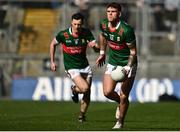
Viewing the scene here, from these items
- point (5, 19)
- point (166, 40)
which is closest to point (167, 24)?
point (166, 40)

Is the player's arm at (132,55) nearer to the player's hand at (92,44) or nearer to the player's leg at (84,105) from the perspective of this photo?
the player's hand at (92,44)

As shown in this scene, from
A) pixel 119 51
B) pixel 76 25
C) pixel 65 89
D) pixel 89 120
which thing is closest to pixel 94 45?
pixel 76 25

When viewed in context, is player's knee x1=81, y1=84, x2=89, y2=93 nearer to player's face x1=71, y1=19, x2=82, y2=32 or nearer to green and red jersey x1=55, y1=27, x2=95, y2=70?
green and red jersey x1=55, y1=27, x2=95, y2=70

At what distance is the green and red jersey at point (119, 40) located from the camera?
13031mm

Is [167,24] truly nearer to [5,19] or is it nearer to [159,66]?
[159,66]

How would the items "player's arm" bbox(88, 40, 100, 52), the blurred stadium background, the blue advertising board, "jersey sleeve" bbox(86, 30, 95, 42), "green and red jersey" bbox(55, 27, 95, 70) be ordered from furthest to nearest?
the blurred stadium background, the blue advertising board, "green and red jersey" bbox(55, 27, 95, 70), "jersey sleeve" bbox(86, 30, 95, 42), "player's arm" bbox(88, 40, 100, 52)

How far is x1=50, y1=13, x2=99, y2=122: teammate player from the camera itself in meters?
15.5

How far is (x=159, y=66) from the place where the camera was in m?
29.7

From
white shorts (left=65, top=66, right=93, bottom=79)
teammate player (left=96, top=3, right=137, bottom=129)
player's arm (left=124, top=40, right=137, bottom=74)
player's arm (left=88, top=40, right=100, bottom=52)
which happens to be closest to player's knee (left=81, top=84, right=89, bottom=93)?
white shorts (left=65, top=66, right=93, bottom=79)

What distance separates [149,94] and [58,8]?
6.13m

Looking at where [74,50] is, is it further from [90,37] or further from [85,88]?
[85,88]

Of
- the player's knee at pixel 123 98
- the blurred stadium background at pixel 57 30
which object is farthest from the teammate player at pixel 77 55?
the blurred stadium background at pixel 57 30

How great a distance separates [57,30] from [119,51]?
1723 cm

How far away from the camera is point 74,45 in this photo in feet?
51.8
